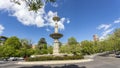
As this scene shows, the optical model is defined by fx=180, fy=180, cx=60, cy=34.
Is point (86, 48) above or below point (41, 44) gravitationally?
below

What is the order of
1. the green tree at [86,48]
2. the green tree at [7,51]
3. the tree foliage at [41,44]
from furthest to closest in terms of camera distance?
the tree foliage at [41,44] → the green tree at [86,48] → the green tree at [7,51]

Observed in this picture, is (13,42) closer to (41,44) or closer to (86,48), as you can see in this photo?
(41,44)

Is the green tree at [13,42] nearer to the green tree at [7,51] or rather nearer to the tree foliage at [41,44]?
the green tree at [7,51]

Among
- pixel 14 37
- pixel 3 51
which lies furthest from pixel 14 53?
pixel 14 37

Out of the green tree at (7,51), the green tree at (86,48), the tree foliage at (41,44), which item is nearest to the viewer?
the green tree at (7,51)

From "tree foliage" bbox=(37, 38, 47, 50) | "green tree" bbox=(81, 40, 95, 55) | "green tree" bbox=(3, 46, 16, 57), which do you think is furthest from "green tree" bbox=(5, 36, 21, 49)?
"green tree" bbox=(81, 40, 95, 55)

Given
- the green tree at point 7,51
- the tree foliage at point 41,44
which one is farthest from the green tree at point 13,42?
the tree foliage at point 41,44

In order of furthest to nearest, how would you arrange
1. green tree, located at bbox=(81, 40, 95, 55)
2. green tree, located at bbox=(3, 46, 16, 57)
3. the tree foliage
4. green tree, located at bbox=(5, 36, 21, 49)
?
the tree foliage
green tree, located at bbox=(81, 40, 95, 55)
green tree, located at bbox=(5, 36, 21, 49)
green tree, located at bbox=(3, 46, 16, 57)

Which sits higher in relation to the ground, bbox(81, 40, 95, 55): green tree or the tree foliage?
the tree foliage

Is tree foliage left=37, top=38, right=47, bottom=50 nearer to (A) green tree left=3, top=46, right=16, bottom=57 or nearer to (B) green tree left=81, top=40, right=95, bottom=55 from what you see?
(B) green tree left=81, top=40, right=95, bottom=55

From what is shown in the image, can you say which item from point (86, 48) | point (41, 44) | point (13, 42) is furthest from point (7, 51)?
point (41, 44)

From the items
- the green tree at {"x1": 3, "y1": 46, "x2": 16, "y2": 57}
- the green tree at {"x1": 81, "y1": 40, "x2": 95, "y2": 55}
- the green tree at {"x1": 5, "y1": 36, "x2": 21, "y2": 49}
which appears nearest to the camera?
the green tree at {"x1": 3, "y1": 46, "x2": 16, "y2": 57}

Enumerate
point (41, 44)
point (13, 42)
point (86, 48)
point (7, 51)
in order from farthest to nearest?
point (41, 44) → point (86, 48) → point (13, 42) → point (7, 51)

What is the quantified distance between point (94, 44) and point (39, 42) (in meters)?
40.4
